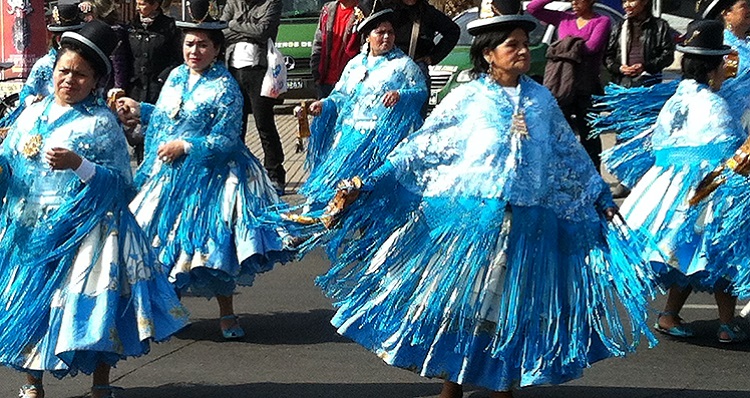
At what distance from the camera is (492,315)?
5129 millimetres

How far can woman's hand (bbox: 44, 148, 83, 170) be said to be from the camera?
200 inches

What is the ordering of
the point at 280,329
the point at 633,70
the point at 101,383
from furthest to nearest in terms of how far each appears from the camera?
the point at 633,70, the point at 280,329, the point at 101,383

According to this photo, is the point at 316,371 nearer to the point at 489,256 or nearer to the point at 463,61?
the point at 489,256

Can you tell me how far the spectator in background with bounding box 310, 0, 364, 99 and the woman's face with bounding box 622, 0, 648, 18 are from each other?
2.16 m

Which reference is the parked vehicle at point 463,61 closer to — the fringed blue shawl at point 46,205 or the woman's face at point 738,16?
the woman's face at point 738,16

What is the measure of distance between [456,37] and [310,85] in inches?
289

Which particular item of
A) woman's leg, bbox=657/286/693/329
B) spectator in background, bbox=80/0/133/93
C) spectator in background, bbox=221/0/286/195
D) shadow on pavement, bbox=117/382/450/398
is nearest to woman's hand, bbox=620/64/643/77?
spectator in background, bbox=221/0/286/195

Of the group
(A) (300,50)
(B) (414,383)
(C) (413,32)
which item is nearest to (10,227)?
(B) (414,383)

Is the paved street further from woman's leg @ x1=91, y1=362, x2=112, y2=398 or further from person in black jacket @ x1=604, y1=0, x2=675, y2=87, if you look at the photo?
person in black jacket @ x1=604, y1=0, x2=675, y2=87

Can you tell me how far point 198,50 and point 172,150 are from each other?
0.55 metres

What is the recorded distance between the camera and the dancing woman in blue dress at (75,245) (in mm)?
5285

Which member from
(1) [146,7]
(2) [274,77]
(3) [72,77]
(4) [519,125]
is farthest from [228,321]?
(2) [274,77]

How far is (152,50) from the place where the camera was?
11516mm

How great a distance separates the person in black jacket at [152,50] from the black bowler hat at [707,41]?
5552 mm
